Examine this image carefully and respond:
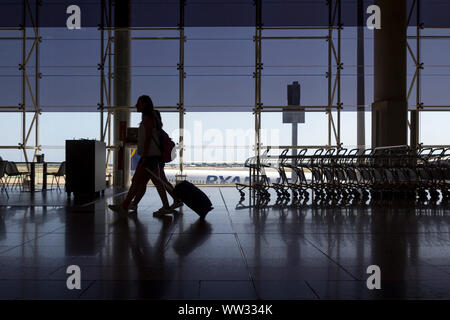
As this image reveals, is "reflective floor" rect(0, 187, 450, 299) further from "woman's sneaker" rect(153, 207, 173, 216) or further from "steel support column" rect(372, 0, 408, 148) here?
"steel support column" rect(372, 0, 408, 148)

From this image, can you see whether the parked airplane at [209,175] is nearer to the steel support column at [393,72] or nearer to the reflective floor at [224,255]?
the steel support column at [393,72]

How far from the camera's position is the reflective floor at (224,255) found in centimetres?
216

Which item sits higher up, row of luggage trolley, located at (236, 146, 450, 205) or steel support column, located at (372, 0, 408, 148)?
steel support column, located at (372, 0, 408, 148)

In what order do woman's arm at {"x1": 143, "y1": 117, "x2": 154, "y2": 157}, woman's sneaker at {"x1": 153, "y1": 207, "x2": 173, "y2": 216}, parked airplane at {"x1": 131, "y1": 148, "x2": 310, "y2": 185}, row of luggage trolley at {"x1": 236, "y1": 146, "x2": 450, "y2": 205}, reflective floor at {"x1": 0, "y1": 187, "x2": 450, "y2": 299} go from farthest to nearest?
parked airplane at {"x1": 131, "y1": 148, "x2": 310, "y2": 185} < row of luggage trolley at {"x1": 236, "y1": 146, "x2": 450, "y2": 205} < woman's sneaker at {"x1": 153, "y1": 207, "x2": 173, "y2": 216} < woman's arm at {"x1": 143, "y1": 117, "x2": 154, "y2": 157} < reflective floor at {"x1": 0, "y1": 187, "x2": 450, "y2": 299}

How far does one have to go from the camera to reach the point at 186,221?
4707mm

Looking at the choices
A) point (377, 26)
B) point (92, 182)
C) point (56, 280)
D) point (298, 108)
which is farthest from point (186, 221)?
point (298, 108)

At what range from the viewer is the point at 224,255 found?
2977mm

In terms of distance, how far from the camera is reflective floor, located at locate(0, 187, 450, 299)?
85.0 inches

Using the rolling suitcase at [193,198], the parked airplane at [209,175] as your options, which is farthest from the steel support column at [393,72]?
the rolling suitcase at [193,198]

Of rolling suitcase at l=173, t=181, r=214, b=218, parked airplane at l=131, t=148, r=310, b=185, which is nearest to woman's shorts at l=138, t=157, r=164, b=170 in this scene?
rolling suitcase at l=173, t=181, r=214, b=218

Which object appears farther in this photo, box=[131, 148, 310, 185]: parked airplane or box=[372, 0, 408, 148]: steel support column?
box=[131, 148, 310, 185]: parked airplane

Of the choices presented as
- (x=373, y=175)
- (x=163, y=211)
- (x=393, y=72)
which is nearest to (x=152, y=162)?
(x=163, y=211)

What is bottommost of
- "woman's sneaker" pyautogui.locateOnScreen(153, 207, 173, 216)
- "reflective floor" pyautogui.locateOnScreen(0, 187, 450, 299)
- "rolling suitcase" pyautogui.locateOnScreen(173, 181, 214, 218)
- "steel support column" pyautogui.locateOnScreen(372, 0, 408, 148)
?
"reflective floor" pyautogui.locateOnScreen(0, 187, 450, 299)
